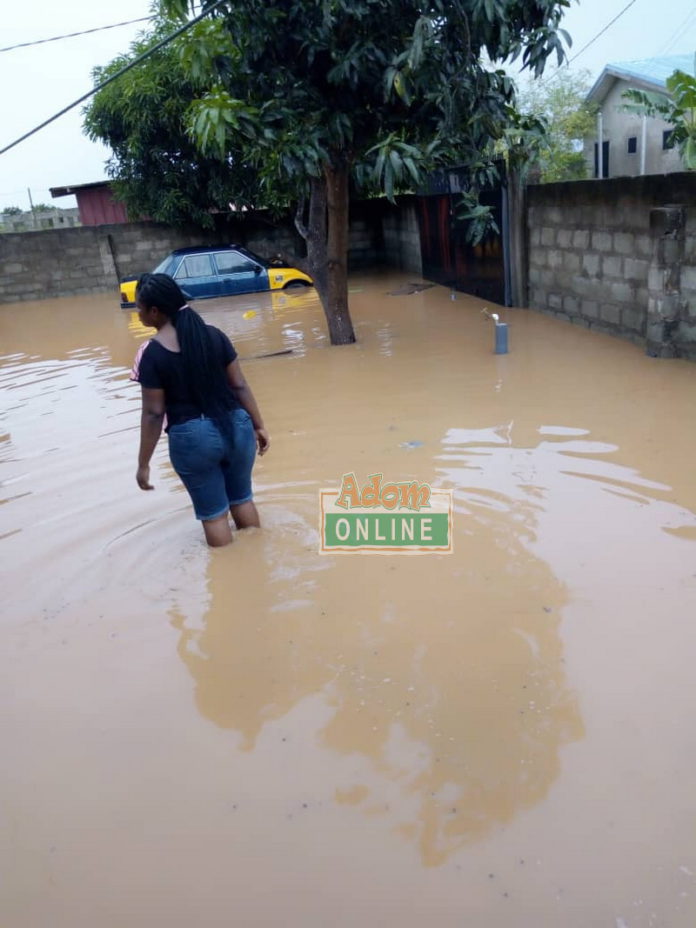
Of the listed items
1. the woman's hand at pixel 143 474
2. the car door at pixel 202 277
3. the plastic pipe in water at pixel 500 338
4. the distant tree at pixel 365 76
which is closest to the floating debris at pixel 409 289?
the car door at pixel 202 277

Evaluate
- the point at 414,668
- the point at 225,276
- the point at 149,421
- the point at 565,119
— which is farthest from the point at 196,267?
the point at 565,119

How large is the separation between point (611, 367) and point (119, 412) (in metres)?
4.70

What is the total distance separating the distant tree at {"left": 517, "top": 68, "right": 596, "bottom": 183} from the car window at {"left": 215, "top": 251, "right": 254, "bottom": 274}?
1230 centimetres

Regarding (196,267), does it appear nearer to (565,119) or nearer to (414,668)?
(414,668)

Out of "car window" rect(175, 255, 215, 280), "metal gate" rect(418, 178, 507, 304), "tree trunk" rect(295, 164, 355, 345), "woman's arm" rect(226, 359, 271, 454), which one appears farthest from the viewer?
"car window" rect(175, 255, 215, 280)

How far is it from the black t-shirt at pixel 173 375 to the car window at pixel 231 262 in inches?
421

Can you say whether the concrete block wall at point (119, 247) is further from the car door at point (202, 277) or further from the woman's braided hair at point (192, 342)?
the woman's braided hair at point (192, 342)

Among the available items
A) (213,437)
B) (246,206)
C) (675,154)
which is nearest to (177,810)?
(213,437)

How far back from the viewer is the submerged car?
13.6 m

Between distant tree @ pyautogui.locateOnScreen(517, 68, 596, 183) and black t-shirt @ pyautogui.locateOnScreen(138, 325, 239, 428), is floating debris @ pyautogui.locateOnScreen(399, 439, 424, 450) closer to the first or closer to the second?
black t-shirt @ pyautogui.locateOnScreen(138, 325, 239, 428)

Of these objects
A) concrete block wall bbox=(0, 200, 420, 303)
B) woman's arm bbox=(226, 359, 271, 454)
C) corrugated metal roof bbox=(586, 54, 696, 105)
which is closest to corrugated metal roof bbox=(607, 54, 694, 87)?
corrugated metal roof bbox=(586, 54, 696, 105)

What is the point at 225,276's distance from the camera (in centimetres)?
1366

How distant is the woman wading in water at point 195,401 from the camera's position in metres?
3.31

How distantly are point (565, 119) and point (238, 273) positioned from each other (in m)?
19.5
